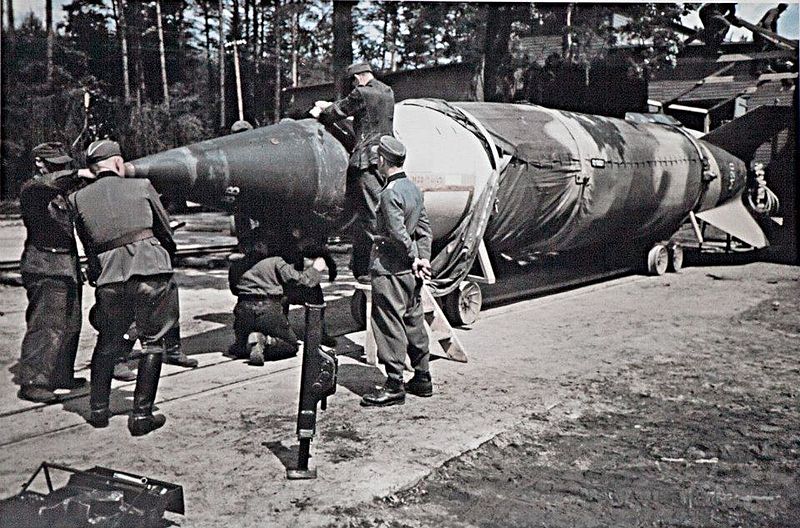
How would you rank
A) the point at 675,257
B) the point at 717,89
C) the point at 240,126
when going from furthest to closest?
the point at 675,257, the point at 717,89, the point at 240,126

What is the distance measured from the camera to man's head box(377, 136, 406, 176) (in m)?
4.61

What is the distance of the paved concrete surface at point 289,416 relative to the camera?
3439 millimetres

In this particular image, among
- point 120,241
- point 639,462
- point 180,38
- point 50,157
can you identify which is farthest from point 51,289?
point 639,462

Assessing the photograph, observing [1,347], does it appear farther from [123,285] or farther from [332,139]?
[332,139]

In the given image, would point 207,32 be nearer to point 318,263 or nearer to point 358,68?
point 358,68

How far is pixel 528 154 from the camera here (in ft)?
21.8

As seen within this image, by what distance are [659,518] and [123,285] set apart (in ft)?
8.49

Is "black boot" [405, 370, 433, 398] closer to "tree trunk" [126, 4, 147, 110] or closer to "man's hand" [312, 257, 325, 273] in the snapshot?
"man's hand" [312, 257, 325, 273]

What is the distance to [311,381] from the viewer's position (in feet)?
11.6

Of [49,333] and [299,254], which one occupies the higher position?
[299,254]

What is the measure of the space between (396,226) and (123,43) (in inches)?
67.2

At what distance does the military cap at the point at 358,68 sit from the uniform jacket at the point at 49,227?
70.9 inches

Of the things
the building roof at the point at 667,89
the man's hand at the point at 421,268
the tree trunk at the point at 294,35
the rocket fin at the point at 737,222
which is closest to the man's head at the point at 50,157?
the tree trunk at the point at 294,35

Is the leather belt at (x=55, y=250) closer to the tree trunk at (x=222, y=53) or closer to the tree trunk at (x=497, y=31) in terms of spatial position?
the tree trunk at (x=222, y=53)
